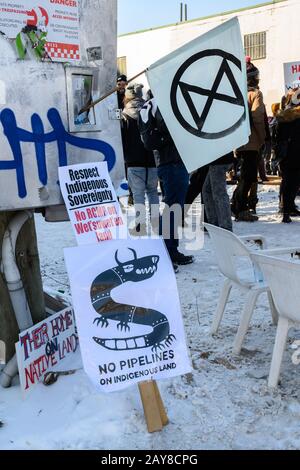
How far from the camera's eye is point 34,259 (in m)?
3.16

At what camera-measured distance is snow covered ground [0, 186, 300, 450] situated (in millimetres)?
2402

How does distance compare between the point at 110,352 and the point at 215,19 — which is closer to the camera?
the point at 110,352

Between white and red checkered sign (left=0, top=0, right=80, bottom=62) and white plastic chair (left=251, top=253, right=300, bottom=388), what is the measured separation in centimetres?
146

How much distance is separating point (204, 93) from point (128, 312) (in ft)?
4.10

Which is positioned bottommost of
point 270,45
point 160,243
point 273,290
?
point 273,290

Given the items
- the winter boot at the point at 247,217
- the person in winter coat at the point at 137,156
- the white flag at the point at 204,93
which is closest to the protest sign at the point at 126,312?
the white flag at the point at 204,93

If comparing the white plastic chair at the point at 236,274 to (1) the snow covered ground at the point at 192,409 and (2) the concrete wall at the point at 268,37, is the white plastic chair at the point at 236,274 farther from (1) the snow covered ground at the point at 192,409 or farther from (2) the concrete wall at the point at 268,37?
(2) the concrete wall at the point at 268,37

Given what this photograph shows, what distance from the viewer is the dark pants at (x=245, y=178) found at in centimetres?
698

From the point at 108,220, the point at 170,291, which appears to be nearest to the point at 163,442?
the point at 170,291

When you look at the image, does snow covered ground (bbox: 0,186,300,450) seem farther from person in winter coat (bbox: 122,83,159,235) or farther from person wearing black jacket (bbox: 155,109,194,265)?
person in winter coat (bbox: 122,83,159,235)

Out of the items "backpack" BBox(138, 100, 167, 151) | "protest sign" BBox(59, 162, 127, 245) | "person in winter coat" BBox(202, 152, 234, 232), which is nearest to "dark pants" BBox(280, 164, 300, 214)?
"person in winter coat" BBox(202, 152, 234, 232)

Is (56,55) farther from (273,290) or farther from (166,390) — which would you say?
(166,390)

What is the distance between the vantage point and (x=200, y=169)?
641 centimetres

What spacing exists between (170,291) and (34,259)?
1.04 m
